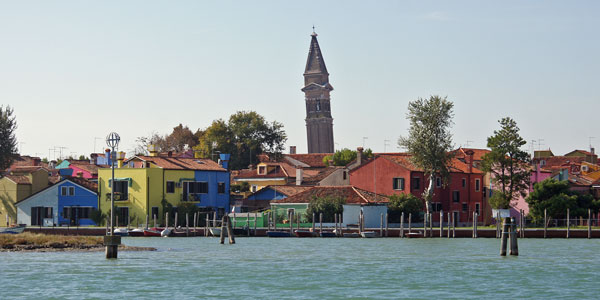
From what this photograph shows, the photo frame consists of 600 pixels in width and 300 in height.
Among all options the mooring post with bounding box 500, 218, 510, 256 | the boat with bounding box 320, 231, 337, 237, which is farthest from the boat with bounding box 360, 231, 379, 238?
the mooring post with bounding box 500, 218, 510, 256

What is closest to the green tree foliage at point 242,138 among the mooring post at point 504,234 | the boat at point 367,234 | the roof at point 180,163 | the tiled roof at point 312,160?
the tiled roof at point 312,160

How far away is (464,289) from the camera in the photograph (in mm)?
44031

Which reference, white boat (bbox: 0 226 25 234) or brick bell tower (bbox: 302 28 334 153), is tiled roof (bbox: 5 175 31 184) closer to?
white boat (bbox: 0 226 25 234)

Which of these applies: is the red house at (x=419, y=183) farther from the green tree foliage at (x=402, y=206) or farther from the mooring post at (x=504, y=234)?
the mooring post at (x=504, y=234)

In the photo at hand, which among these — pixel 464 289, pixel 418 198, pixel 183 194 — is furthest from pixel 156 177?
pixel 464 289

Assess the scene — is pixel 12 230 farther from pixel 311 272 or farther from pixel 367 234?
pixel 311 272

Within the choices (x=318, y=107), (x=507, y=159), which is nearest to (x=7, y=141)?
(x=507, y=159)

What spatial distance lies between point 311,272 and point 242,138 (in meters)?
76.8

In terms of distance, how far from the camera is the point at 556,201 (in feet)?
276

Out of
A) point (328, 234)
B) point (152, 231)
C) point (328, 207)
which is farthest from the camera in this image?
point (328, 207)

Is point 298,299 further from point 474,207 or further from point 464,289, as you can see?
point 474,207

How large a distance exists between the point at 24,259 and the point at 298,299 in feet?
69.6

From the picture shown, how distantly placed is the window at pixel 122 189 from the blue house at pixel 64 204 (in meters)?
2.66

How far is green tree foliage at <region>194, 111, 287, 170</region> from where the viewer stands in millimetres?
123250
